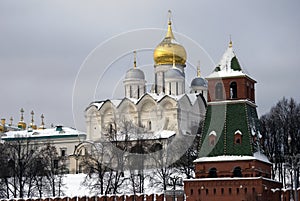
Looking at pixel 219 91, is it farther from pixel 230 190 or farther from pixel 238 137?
pixel 230 190

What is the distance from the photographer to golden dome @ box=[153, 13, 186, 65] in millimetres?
81000

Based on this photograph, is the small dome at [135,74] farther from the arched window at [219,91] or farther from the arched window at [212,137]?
the arched window at [212,137]

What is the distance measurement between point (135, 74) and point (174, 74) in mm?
4453

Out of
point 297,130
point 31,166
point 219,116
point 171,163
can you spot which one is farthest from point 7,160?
point 219,116

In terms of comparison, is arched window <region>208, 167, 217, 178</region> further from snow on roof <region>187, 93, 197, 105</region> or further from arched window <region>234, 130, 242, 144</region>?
snow on roof <region>187, 93, 197, 105</region>

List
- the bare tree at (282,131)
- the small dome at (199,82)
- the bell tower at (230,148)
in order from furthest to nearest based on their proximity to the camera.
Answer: the small dome at (199,82) → the bare tree at (282,131) → the bell tower at (230,148)

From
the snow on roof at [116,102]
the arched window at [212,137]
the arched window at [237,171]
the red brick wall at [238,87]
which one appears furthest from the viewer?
the snow on roof at [116,102]

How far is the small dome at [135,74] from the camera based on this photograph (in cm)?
8200

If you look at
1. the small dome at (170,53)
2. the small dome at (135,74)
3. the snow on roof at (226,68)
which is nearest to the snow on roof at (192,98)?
the small dome at (170,53)

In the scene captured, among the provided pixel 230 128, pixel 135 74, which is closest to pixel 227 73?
pixel 230 128

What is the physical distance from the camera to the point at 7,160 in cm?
6969

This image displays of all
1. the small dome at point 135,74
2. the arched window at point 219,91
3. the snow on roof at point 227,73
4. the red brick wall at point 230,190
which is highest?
the small dome at point 135,74

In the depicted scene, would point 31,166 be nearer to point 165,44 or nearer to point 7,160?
point 7,160

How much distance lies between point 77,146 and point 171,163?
26742mm
